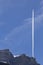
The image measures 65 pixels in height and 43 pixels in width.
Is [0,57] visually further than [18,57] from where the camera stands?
No

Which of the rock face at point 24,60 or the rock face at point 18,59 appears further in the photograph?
the rock face at point 24,60

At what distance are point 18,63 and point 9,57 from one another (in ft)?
17.5

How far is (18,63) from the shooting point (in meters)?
75.9

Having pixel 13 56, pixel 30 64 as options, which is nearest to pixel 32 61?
pixel 30 64

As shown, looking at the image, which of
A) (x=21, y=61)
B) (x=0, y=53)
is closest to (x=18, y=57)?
(x=21, y=61)

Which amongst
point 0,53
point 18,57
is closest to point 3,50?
point 0,53

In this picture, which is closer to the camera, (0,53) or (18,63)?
(0,53)

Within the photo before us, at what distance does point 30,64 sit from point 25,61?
1.74 m

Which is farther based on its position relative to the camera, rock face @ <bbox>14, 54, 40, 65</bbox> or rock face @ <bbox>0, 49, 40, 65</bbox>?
rock face @ <bbox>14, 54, 40, 65</bbox>

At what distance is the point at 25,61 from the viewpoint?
76.4 metres

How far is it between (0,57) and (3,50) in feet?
11.4

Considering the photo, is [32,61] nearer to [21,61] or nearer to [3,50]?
[21,61]

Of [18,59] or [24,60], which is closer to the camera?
[18,59]

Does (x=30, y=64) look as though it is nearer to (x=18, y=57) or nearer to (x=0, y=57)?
(x=18, y=57)
